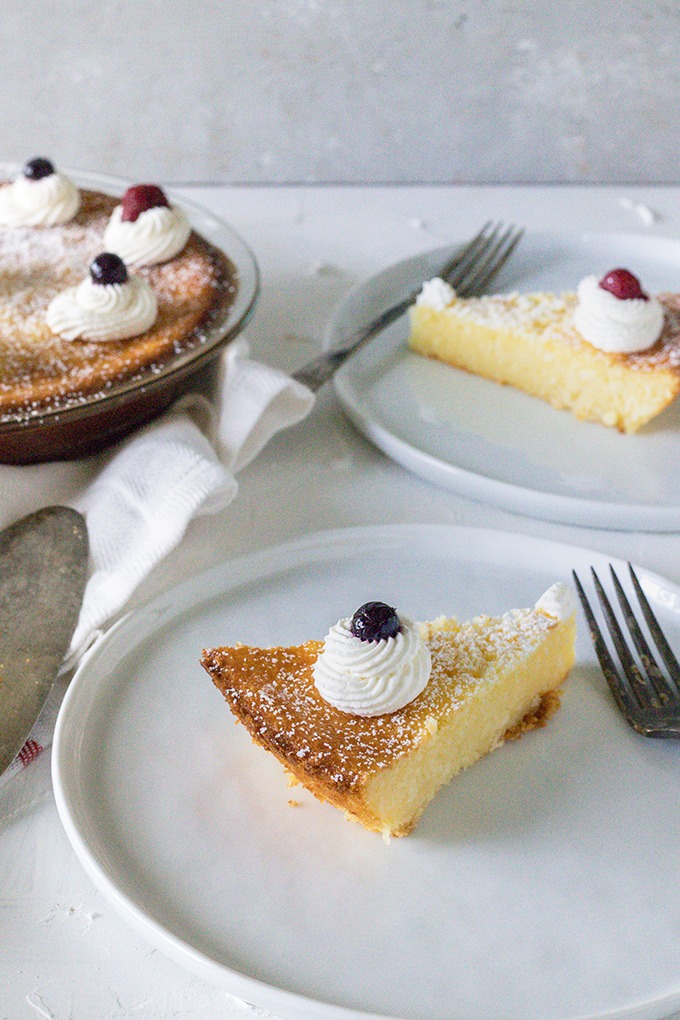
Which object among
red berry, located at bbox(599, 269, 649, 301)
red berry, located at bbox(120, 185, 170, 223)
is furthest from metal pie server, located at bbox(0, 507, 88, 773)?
red berry, located at bbox(599, 269, 649, 301)

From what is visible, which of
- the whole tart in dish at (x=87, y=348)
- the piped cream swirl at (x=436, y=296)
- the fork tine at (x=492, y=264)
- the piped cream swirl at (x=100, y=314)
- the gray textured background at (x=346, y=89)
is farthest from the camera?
the gray textured background at (x=346, y=89)

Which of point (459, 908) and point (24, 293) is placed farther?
point (24, 293)

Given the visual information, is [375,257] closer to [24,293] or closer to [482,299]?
[482,299]

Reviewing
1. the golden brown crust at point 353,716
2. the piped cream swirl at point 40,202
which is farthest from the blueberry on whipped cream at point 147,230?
the golden brown crust at point 353,716

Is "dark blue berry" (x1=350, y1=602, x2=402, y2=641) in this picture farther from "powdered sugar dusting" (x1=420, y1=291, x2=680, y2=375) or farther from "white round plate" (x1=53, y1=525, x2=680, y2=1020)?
"powdered sugar dusting" (x1=420, y1=291, x2=680, y2=375)

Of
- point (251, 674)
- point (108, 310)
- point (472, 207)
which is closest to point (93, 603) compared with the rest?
point (251, 674)

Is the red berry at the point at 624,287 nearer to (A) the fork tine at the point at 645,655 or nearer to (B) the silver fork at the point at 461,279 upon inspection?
(B) the silver fork at the point at 461,279

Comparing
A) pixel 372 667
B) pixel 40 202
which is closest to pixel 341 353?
pixel 40 202
